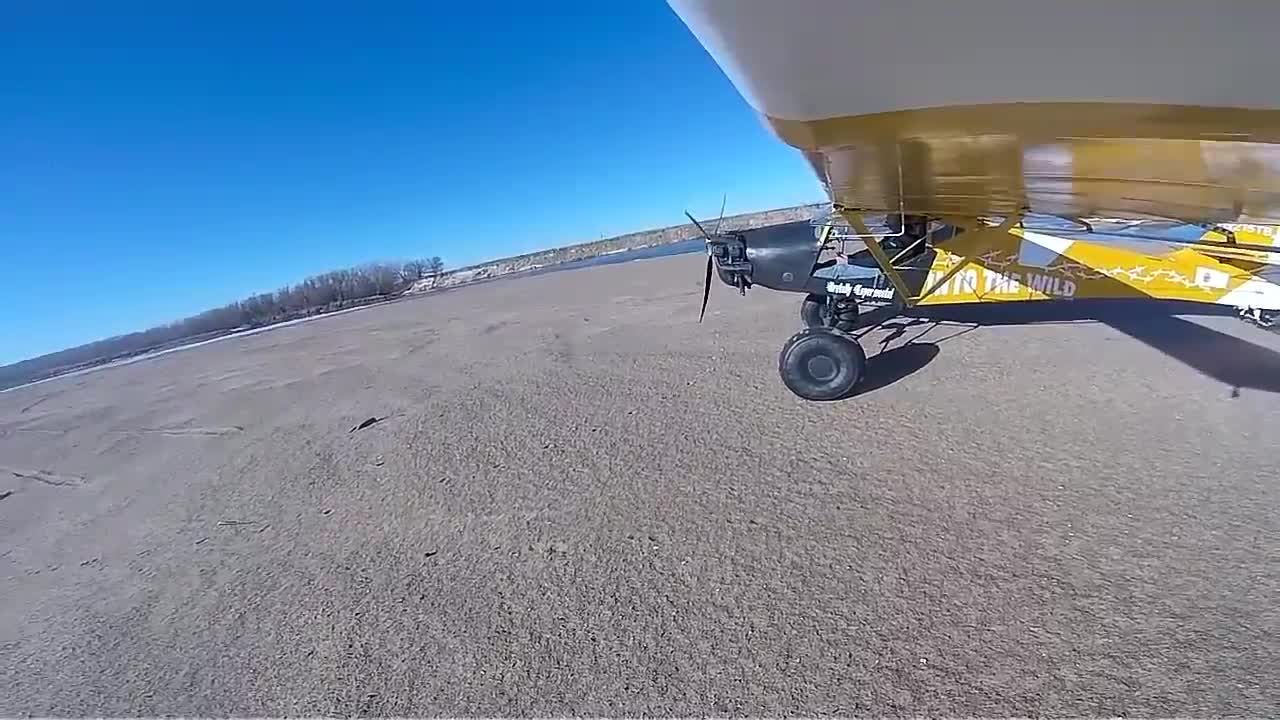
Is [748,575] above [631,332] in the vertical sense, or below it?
below

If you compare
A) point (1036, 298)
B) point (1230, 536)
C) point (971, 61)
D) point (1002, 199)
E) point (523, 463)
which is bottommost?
point (1230, 536)

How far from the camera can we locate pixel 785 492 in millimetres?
3555

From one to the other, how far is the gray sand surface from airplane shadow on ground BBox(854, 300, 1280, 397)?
0.20ft

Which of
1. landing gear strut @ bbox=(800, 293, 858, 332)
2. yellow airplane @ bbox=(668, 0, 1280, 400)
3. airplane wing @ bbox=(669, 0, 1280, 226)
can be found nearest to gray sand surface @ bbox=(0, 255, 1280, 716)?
landing gear strut @ bbox=(800, 293, 858, 332)

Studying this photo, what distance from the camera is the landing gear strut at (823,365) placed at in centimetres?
496

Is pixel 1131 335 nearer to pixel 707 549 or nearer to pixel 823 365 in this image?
pixel 823 365

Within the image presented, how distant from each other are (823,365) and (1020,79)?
12.3 feet

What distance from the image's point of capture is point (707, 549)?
3049 millimetres

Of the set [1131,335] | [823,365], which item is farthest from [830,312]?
[1131,335]

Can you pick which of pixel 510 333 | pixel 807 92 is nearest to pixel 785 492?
pixel 807 92

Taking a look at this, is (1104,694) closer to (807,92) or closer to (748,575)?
(748,575)

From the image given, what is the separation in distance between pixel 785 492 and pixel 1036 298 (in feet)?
12.4

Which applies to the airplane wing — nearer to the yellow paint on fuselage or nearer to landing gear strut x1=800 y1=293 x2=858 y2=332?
the yellow paint on fuselage

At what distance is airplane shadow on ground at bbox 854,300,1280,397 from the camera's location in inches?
189
